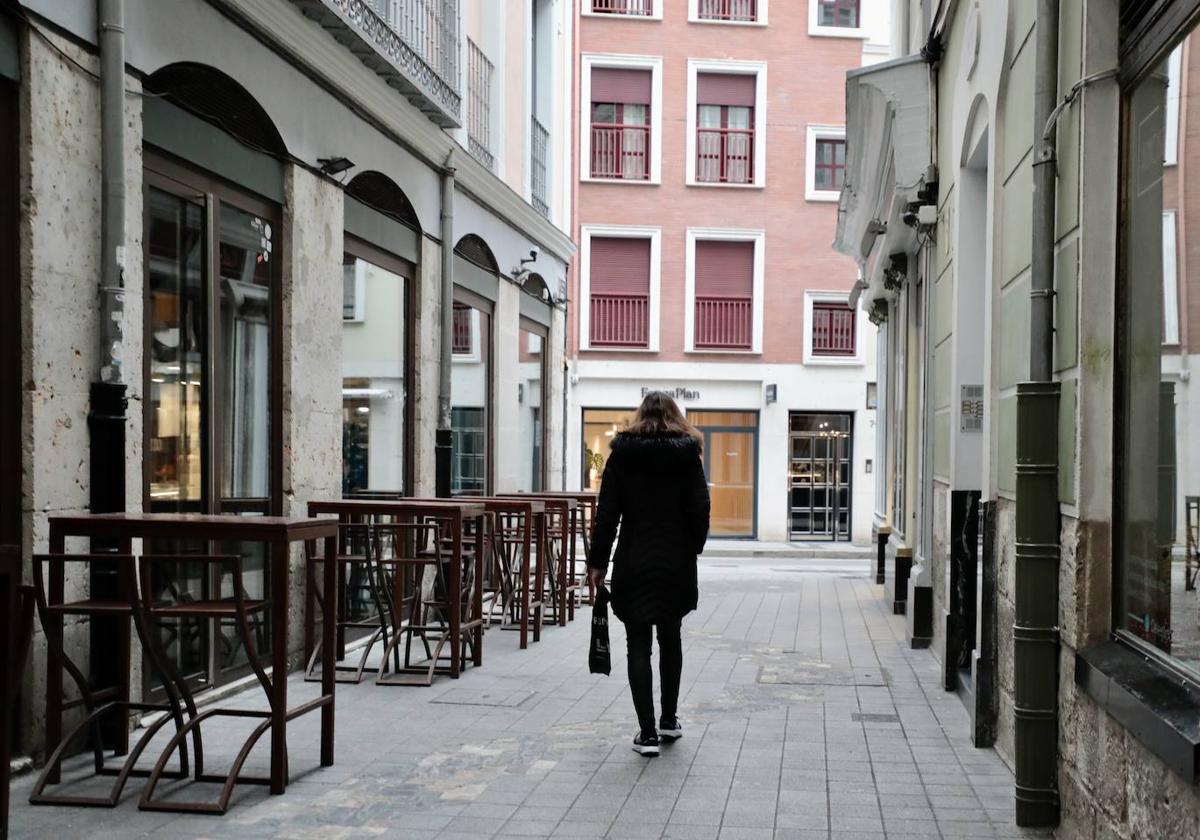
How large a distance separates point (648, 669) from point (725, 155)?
22.8 m

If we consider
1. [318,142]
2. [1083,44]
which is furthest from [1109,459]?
[318,142]

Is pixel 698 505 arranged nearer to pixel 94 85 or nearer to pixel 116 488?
pixel 116 488

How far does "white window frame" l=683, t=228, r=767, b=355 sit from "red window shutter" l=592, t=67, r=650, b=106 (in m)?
3.10

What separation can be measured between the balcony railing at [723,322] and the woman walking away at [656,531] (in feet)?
69.2

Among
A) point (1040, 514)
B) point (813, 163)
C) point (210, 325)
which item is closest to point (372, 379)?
point (210, 325)

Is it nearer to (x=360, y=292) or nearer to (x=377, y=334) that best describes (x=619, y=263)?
(x=377, y=334)

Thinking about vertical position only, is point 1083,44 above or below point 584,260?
below

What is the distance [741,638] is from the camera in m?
11.0

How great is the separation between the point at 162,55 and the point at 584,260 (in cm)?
2093

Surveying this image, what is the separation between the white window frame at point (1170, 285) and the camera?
156 inches

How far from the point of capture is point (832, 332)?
2791 centimetres

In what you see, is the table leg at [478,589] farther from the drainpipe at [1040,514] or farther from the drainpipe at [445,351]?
the drainpipe at [1040,514]

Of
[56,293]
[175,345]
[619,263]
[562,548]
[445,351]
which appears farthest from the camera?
[619,263]

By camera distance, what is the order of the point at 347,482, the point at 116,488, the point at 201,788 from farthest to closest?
the point at 347,482 → the point at 116,488 → the point at 201,788
